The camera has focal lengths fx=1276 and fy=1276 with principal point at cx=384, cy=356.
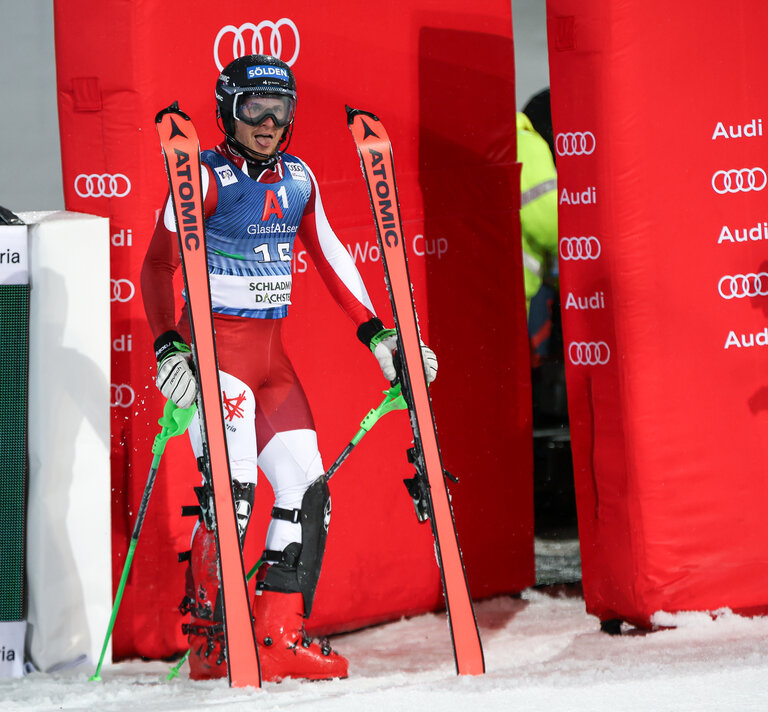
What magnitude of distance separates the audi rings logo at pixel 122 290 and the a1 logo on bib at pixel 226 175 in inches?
22.1

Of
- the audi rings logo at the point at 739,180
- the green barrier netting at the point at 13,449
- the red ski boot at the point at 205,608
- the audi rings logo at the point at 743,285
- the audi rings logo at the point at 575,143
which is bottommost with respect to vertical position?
the red ski boot at the point at 205,608

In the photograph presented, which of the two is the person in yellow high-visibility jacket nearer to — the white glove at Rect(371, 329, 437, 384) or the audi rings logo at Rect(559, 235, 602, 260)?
the audi rings logo at Rect(559, 235, 602, 260)

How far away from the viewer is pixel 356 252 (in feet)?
13.8

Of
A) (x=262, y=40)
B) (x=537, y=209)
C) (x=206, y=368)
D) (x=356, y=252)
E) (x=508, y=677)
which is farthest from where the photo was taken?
(x=537, y=209)

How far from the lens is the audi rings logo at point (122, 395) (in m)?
3.83

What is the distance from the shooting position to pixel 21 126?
217 inches

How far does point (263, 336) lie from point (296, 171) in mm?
474

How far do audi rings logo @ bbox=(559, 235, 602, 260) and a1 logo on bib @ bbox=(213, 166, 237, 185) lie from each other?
125 cm

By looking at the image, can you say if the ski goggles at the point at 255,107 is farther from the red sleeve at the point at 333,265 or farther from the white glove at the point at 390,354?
the white glove at the point at 390,354

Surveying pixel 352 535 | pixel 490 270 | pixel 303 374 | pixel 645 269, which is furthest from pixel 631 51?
pixel 352 535

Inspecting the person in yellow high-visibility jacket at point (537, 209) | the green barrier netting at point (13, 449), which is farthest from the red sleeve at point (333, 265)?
the person in yellow high-visibility jacket at point (537, 209)

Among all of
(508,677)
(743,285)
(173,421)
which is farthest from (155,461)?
(743,285)

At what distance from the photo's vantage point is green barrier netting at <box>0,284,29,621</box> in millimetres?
3633

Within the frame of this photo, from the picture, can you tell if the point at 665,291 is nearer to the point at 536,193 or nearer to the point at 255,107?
the point at 255,107
